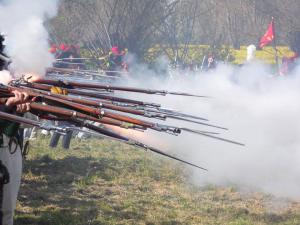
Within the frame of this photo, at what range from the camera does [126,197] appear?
7.14 m

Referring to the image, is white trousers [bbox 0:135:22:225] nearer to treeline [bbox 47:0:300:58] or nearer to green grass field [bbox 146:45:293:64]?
treeline [bbox 47:0:300:58]

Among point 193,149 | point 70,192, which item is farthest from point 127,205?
point 193,149

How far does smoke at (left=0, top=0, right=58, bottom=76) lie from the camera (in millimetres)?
5172

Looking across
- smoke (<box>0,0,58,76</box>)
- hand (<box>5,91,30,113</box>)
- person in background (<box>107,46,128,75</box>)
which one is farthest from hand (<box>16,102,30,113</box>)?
person in background (<box>107,46,128,75</box>)

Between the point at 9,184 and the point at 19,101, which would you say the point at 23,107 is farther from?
the point at 9,184

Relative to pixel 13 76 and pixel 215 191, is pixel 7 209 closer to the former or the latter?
pixel 13 76

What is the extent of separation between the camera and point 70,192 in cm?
722

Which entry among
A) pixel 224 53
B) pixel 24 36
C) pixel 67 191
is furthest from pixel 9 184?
pixel 224 53

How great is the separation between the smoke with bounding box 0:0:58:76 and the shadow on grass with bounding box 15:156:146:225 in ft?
5.81

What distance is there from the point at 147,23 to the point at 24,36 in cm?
1651

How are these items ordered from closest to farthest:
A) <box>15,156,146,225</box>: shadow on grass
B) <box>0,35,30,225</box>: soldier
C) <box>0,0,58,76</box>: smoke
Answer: <box>0,35,30,225</box>: soldier < <box>0,0,58,76</box>: smoke < <box>15,156,146,225</box>: shadow on grass

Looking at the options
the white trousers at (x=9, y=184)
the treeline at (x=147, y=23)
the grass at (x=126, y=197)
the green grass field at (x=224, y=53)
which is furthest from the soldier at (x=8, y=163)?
the green grass field at (x=224, y=53)

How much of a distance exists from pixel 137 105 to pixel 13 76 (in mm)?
1211

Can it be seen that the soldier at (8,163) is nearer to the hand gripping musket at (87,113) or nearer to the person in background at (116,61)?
the hand gripping musket at (87,113)
